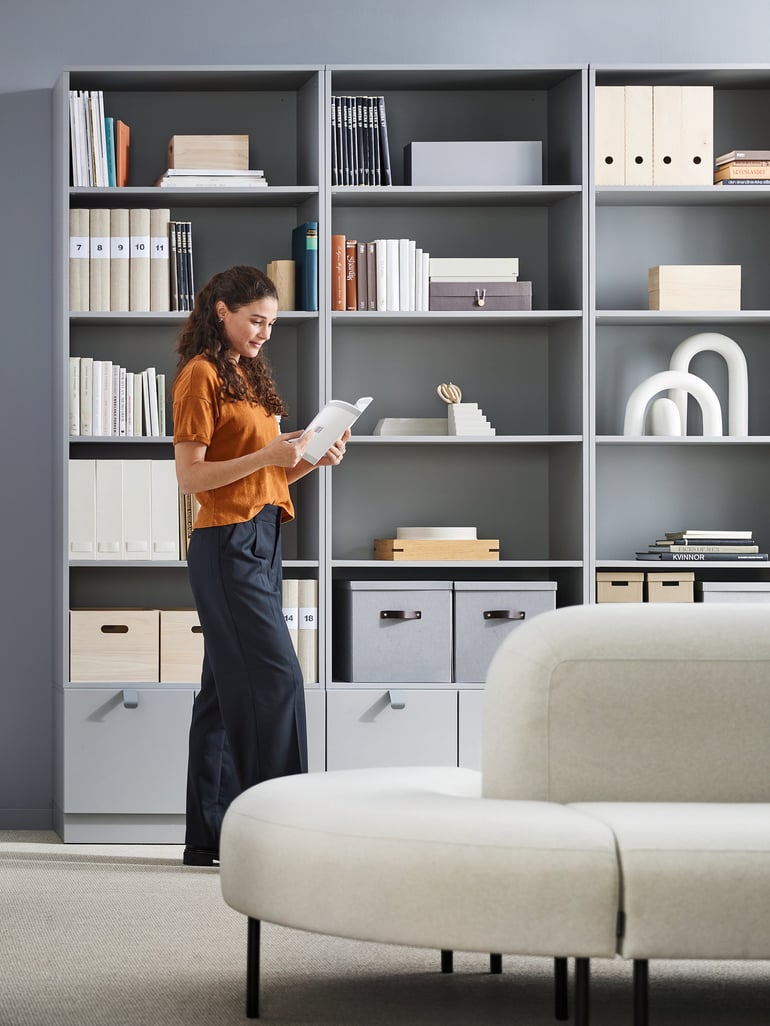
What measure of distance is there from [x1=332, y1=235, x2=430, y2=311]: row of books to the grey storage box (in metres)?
1.27

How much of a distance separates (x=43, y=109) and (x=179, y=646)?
1.86 metres

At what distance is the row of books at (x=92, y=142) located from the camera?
408cm

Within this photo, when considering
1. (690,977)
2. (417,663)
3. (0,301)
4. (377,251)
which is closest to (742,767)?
(690,977)

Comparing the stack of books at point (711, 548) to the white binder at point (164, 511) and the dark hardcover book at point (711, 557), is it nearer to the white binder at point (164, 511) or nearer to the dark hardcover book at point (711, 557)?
the dark hardcover book at point (711, 557)

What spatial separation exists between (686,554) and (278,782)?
85.4 inches

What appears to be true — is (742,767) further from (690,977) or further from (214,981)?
(214,981)

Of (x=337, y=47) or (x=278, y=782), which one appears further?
(x=337, y=47)

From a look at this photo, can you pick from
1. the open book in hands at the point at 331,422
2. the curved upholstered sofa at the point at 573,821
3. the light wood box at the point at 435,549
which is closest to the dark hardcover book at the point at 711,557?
the light wood box at the point at 435,549

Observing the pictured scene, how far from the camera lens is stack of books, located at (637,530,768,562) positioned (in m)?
4.12

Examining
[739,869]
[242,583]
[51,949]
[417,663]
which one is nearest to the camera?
[739,869]

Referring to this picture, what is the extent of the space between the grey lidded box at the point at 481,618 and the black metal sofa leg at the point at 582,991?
2.13 metres

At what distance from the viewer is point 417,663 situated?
13.4 ft

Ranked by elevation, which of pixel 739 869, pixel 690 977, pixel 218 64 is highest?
pixel 218 64

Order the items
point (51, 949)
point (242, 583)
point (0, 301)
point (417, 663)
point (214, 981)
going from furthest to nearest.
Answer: point (0, 301)
point (417, 663)
point (242, 583)
point (51, 949)
point (214, 981)
